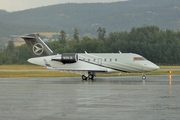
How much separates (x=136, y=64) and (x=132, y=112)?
2603cm

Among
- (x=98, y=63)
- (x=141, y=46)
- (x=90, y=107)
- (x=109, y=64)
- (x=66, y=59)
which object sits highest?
(x=141, y=46)

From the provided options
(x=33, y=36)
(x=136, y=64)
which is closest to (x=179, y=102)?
(x=136, y=64)

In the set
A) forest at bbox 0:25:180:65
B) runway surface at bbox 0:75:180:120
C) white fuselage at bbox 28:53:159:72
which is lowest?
runway surface at bbox 0:75:180:120

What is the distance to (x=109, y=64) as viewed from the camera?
42812 millimetres

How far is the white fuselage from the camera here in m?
42.6

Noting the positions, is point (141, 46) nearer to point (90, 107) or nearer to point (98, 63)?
point (98, 63)

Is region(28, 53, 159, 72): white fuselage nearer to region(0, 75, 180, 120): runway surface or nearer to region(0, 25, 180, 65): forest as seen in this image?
region(0, 75, 180, 120): runway surface

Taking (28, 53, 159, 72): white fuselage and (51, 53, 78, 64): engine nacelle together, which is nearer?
(28, 53, 159, 72): white fuselage

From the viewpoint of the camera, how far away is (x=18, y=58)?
119250 millimetres

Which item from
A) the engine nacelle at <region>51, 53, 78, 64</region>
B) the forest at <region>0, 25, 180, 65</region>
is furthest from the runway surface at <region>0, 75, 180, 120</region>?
the forest at <region>0, 25, 180, 65</region>

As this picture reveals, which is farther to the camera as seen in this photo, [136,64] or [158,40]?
[158,40]

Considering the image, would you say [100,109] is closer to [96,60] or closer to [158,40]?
[96,60]

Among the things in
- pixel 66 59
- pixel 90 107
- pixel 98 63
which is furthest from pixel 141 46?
pixel 90 107

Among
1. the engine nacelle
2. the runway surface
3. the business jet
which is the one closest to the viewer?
the runway surface
